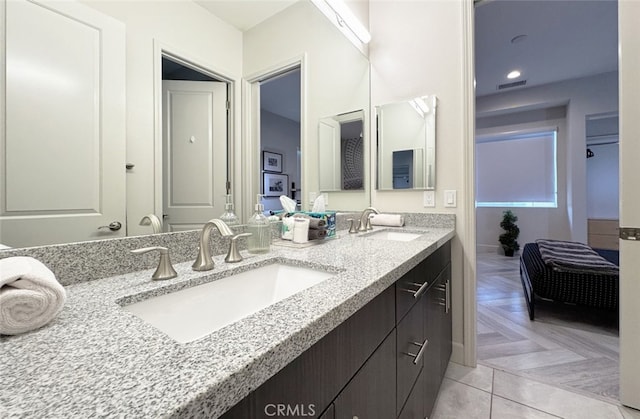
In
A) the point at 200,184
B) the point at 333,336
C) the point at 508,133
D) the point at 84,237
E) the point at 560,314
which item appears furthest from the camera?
the point at 508,133

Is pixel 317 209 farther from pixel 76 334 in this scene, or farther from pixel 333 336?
pixel 76 334

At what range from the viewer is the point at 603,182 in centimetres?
492

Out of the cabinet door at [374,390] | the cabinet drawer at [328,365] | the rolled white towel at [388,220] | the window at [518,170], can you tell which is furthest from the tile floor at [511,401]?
the window at [518,170]

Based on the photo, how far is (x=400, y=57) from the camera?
196 cm

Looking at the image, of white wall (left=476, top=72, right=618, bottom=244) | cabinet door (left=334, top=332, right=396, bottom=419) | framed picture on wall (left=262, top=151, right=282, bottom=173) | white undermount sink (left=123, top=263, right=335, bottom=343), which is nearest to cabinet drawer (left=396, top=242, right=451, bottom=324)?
cabinet door (left=334, top=332, right=396, bottom=419)

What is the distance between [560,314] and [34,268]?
11.0 feet

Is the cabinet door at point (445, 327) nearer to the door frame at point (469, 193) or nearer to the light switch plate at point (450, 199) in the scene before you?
the door frame at point (469, 193)

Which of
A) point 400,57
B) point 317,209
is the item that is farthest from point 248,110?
point 400,57

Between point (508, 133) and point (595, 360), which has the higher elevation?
point (508, 133)

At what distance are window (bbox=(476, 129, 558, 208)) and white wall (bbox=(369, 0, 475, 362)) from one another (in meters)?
3.86

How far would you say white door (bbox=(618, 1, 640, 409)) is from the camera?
133cm

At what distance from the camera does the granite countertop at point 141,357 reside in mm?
276

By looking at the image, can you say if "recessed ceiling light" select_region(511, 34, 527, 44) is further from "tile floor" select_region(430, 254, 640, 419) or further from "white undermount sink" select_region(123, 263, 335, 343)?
"white undermount sink" select_region(123, 263, 335, 343)

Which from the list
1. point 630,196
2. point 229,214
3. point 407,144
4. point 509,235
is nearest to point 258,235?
point 229,214
